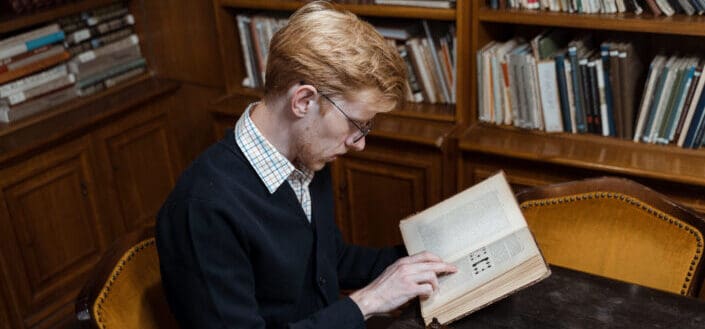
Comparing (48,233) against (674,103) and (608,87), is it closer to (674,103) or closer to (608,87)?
(608,87)

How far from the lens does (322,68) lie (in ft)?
3.82

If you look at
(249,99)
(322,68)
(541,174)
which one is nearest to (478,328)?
(322,68)

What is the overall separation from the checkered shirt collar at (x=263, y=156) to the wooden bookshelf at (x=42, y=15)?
58.0 inches

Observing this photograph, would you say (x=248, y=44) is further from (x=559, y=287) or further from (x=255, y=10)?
(x=559, y=287)

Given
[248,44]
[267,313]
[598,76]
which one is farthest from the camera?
[248,44]

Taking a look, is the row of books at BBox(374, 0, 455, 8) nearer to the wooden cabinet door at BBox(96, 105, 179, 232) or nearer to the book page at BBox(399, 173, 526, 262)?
the book page at BBox(399, 173, 526, 262)

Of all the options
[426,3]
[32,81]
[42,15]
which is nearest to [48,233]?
[32,81]

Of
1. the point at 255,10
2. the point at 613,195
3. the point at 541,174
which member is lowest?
the point at 541,174

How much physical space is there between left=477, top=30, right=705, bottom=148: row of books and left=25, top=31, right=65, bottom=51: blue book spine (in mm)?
1531

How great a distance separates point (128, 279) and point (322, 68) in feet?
1.91

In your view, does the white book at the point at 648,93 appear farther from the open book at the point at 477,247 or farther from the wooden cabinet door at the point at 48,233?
the wooden cabinet door at the point at 48,233

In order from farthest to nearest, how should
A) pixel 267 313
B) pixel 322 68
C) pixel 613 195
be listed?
pixel 613 195
pixel 267 313
pixel 322 68

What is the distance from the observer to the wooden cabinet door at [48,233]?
2.36 meters

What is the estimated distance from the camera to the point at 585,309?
1294 millimetres
